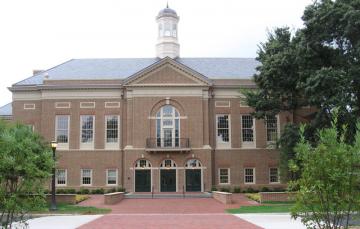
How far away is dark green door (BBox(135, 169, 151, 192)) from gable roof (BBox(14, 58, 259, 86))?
9700 mm

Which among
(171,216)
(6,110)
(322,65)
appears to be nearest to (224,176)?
(322,65)

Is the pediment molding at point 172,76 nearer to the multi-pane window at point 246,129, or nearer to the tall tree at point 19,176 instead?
the multi-pane window at point 246,129

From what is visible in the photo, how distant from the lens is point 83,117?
44.7 m

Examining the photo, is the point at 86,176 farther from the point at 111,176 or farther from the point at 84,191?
the point at 111,176

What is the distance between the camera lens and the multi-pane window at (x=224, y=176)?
4406 cm

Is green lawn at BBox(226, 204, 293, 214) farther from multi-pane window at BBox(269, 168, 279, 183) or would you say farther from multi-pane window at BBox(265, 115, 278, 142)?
multi-pane window at BBox(265, 115, 278, 142)

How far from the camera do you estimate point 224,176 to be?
44.2 m

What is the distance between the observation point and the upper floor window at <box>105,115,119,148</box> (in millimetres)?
44344

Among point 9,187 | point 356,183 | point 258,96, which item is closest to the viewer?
point 356,183

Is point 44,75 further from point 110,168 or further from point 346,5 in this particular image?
point 346,5

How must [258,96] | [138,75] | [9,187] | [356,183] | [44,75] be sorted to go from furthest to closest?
[44,75] → [138,75] → [258,96] → [9,187] → [356,183]

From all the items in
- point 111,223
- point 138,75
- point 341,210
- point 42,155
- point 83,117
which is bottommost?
point 111,223

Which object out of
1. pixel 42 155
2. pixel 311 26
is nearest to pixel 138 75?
pixel 311 26

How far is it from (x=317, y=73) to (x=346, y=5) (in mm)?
4610
